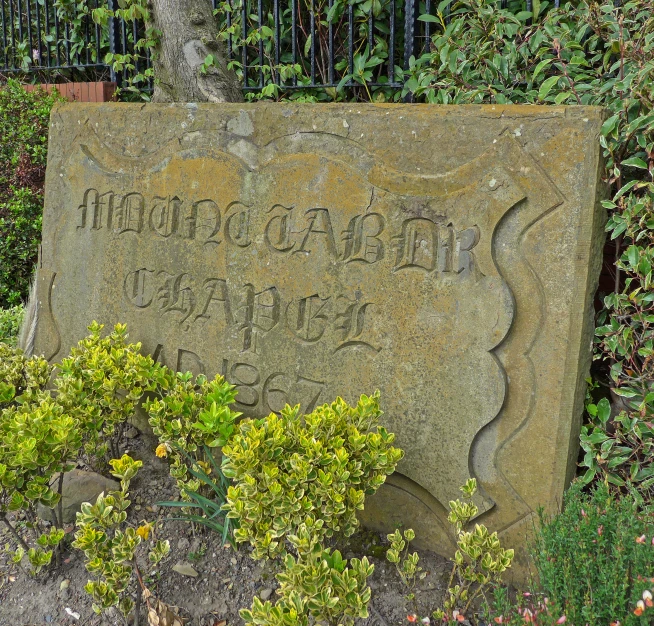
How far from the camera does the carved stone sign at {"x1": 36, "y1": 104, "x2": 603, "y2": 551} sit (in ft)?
7.06

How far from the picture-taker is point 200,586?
232 centimetres

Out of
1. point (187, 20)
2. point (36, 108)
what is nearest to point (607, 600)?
point (187, 20)

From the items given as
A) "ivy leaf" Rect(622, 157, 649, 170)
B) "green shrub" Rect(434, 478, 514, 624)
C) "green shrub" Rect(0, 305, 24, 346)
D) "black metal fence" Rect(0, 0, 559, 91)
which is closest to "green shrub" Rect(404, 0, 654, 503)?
"ivy leaf" Rect(622, 157, 649, 170)

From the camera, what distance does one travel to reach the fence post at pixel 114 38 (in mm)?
5211

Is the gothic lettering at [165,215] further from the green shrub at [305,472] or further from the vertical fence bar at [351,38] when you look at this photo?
the vertical fence bar at [351,38]

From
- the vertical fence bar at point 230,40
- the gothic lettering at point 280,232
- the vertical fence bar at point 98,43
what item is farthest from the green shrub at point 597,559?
the vertical fence bar at point 98,43

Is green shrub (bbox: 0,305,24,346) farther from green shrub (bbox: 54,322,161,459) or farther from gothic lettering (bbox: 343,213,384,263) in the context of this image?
gothic lettering (bbox: 343,213,384,263)

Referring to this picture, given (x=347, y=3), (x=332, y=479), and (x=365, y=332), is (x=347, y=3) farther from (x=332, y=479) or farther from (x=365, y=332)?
(x=332, y=479)

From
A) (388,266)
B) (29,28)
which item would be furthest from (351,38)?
(29,28)

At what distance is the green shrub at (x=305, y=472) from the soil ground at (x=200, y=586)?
0.98 feet

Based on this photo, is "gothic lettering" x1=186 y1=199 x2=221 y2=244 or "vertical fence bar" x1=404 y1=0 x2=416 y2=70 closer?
"gothic lettering" x1=186 y1=199 x2=221 y2=244

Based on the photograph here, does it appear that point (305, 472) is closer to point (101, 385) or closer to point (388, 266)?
point (388, 266)

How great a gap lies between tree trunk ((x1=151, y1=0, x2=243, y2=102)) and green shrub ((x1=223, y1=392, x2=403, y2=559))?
7.54 ft

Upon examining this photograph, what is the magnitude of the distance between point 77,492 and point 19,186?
9.55 ft
